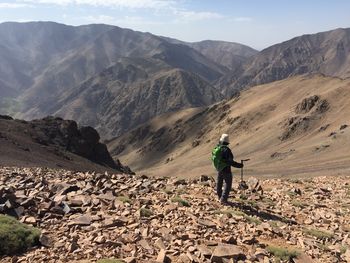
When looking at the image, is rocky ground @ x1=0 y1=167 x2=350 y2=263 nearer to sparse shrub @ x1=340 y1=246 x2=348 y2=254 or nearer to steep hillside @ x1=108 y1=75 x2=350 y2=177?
sparse shrub @ x1=340 y1=246 x2=348 y2=254

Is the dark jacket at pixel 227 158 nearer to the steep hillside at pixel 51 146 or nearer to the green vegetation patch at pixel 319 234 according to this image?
the green vegetation patch at pixel 319 234

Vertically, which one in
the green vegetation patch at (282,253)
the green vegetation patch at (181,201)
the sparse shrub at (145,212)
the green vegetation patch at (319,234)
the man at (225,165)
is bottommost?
the green vegetation patch at (319,234)

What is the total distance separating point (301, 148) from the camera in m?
85.2

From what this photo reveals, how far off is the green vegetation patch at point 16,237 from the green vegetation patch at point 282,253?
212 inches

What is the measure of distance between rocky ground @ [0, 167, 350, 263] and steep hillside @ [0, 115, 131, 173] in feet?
107

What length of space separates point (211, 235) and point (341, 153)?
65814mm

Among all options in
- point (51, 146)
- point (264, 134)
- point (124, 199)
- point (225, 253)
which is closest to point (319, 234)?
point (225, 253)

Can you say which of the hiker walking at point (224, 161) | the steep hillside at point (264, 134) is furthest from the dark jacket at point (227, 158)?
the steep hillside at point (264, 134)

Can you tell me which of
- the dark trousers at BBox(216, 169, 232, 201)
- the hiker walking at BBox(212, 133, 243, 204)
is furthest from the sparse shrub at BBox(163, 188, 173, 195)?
the hiker walking at BBox(212, 133, 243, 204)

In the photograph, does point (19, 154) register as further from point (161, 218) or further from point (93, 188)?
point (161, 218)

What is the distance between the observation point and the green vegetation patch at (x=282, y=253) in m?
10.9

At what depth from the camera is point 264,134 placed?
113 metres

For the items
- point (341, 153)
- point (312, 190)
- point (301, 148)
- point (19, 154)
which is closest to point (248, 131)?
point (301, 148)

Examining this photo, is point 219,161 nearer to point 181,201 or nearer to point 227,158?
point 227,158
